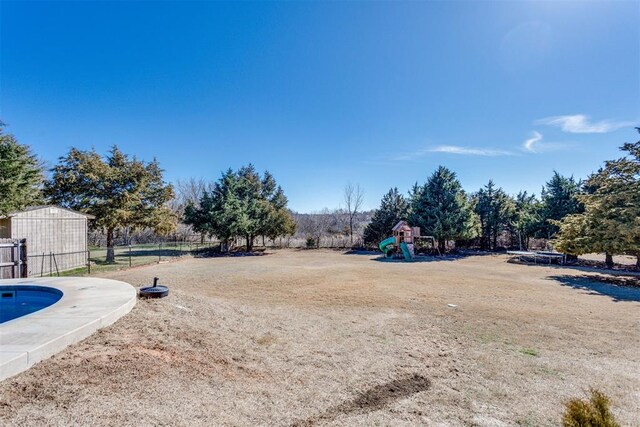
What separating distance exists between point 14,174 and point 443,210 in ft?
88.0

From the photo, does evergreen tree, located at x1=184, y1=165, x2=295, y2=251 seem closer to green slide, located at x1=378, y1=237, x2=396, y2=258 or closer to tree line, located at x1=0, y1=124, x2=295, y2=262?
tree line, located at x1=0, y1=124, x2=295, y2=262

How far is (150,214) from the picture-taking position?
20.2 m

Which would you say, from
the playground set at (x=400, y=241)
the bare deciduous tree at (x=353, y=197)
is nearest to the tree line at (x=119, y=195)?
the playground set at (x=400, y=241)

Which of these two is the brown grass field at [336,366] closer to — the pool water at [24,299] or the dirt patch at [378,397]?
the dirt patch at [378,397]

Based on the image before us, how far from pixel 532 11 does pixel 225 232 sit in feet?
73.2

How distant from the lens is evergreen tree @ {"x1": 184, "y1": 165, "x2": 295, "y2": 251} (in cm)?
2384

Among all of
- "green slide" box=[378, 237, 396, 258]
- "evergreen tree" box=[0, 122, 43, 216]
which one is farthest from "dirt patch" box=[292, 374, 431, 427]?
"green slide" box=[378, 237, 396, 258]

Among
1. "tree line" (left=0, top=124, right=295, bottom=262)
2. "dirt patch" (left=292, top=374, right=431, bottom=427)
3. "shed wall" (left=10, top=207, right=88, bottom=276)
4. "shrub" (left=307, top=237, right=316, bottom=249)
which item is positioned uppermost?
"tree line" (left=0, top=124, right=295, bottom=262)

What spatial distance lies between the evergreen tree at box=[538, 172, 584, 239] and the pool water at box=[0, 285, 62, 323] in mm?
28401

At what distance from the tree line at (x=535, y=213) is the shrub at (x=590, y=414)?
A: 46.8ft

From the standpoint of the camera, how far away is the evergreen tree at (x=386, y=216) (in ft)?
92.9

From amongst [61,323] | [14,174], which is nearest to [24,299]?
[61,323]

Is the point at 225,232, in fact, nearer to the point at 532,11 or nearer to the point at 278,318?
the point at 278,318

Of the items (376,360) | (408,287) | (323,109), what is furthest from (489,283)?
(323,109)
